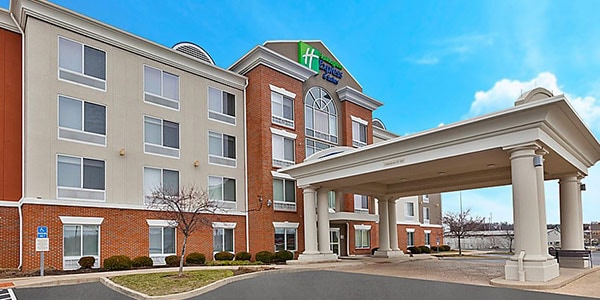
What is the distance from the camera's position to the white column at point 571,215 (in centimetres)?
1870

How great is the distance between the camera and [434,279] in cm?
1502

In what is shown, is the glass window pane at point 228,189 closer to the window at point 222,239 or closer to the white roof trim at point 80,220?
the window at point 222,239

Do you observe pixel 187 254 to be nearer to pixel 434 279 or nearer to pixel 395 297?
pixel 434 279

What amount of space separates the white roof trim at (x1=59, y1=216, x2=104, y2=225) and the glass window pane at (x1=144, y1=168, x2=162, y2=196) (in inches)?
110

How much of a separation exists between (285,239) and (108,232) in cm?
979

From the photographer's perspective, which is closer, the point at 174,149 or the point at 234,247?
the point at 174,149

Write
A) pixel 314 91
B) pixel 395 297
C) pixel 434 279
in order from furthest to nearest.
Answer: pixel 314 91 < pixel 434 279 < pixel 395 297

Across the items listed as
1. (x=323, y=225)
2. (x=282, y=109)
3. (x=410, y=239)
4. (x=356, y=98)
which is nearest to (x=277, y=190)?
(x=323, y=225)

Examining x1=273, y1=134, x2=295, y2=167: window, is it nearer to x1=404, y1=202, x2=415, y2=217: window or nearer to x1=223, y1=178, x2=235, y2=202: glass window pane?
x1=223, y1=178, x2=235, y2=202: glass window pane

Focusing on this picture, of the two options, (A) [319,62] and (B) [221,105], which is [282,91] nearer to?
(B) [221,105]

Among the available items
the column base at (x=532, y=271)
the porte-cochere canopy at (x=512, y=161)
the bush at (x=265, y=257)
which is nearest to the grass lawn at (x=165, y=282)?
the bush at (x=265, y=257)

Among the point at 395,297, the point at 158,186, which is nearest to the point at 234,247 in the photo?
the point at 158,186

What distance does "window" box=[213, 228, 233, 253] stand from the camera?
80.1 feet

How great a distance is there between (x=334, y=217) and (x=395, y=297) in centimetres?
1607
